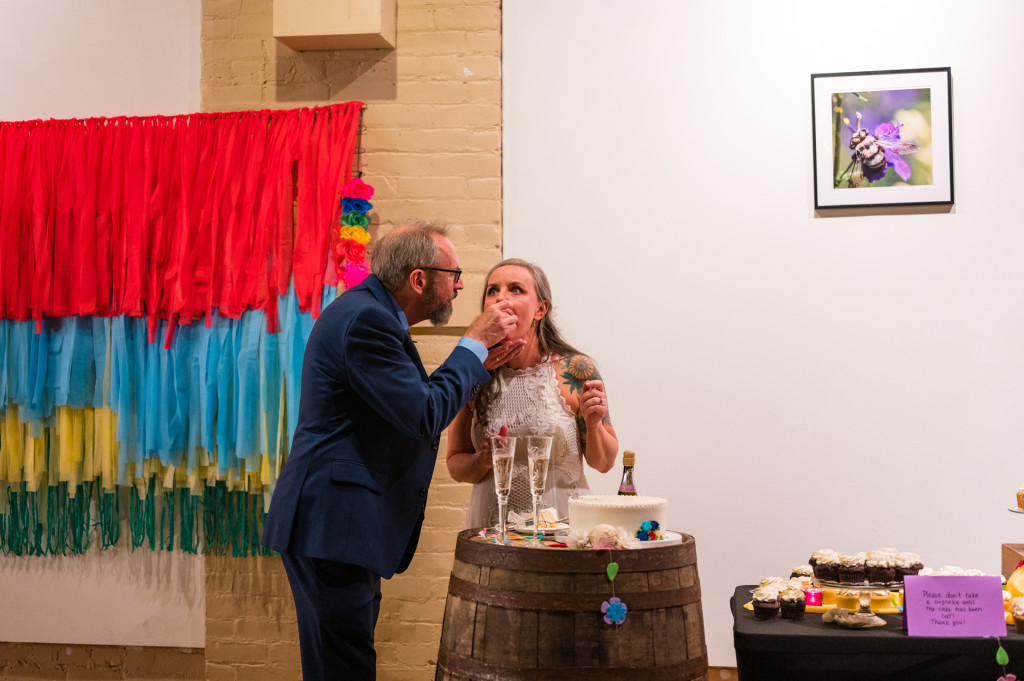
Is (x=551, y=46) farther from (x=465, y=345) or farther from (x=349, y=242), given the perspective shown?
(x=465, y=345)

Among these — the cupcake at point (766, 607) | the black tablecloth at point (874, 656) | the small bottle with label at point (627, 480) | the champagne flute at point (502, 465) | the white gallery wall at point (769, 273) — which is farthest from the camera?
the white gallery wall at point (769, 273)

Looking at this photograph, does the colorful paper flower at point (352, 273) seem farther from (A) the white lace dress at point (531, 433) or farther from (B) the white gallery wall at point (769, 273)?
(A) the white lace dress at point (531, 433)

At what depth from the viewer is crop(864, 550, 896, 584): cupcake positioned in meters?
1.85

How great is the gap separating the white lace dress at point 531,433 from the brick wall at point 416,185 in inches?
34.3

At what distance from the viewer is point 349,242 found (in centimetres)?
317

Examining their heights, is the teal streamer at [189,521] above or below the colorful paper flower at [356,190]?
below

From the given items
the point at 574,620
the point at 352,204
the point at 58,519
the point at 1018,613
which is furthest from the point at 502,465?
the point at 58,519

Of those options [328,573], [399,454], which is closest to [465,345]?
[399,454]

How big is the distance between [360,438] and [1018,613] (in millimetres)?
1302

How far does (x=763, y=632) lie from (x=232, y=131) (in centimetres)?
257

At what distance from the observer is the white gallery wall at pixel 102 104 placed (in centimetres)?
336

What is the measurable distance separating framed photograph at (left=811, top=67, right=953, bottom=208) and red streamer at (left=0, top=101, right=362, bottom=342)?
65.0 inches

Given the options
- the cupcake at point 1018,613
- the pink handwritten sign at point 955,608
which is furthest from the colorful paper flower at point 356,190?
the cupcake at point 1018,613

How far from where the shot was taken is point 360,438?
1.98 m
